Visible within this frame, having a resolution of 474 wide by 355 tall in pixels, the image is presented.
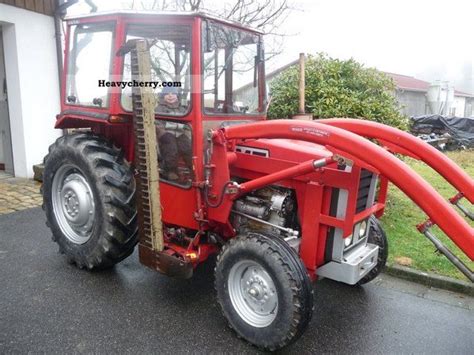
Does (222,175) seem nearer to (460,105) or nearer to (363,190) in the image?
(363,190)

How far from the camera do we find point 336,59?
602 centimetres

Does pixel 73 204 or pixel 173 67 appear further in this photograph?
pixel 73 204

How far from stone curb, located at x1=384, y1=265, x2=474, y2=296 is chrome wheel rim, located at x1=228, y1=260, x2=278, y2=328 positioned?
1.85 meters

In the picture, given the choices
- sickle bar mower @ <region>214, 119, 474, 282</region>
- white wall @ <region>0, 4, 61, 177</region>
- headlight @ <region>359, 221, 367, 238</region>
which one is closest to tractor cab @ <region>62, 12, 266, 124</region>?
sickle bar mower @ <region>214, 119, 474, 282</region>

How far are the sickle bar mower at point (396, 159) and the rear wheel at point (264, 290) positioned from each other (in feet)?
1.72

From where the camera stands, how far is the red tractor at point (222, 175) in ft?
8.48

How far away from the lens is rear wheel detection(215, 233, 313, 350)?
2533 mm

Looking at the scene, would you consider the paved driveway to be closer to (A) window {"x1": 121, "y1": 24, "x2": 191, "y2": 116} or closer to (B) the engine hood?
(B) the engine hood

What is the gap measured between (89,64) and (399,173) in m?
2.86

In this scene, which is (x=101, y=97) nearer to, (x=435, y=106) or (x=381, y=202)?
(x=381, y=202)

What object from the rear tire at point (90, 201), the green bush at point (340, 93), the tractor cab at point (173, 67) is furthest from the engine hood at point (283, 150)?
the green bush at point (340, 93)

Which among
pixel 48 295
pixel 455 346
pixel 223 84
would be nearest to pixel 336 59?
pixel 223 84

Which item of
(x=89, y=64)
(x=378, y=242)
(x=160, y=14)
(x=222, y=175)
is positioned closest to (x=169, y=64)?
(x=160, y=14)

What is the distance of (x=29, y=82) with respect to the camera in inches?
275
